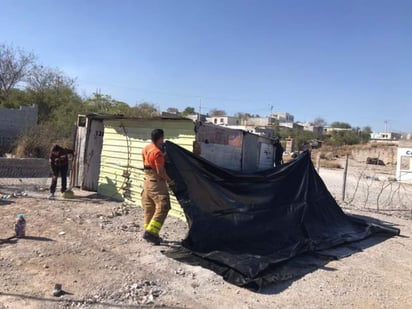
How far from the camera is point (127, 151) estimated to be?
10617 mm

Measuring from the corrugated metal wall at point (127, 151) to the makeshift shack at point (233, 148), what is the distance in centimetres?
46

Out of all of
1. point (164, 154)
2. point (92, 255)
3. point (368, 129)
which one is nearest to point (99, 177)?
point (164, 154)

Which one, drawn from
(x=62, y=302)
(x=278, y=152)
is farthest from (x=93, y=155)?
(x=62, y=302)

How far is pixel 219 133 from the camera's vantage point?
9562 mm

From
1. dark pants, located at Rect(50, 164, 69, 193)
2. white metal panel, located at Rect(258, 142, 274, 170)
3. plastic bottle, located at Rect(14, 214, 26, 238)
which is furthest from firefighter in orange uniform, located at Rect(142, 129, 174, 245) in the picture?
white metal panel, located at Rect(258, 142, 274, 170)

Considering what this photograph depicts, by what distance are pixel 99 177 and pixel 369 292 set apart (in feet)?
27.1

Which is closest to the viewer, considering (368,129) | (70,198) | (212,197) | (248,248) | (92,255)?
(92,255)

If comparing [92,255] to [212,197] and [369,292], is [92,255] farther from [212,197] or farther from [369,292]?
[369,292]

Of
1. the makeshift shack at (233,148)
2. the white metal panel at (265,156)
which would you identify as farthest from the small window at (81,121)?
the white metal panel at (265,156)

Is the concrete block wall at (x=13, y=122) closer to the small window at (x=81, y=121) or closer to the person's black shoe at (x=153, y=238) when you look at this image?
the small window at (x=81, y=121)

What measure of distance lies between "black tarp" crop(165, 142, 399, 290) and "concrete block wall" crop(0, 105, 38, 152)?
13.5 m

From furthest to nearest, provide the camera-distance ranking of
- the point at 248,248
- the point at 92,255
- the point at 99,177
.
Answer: the point at 99,177
the point at 248,248
the point at 92,255

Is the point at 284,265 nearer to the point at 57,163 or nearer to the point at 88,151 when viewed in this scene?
the point at 57,163

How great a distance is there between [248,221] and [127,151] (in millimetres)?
4793
